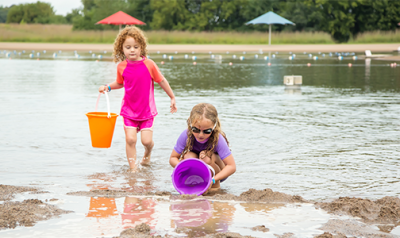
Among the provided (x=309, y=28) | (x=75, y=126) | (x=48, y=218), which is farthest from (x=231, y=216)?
(x=309, y=28)

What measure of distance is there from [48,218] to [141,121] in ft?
6.52

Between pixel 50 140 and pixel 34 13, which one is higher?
pixel 34 13

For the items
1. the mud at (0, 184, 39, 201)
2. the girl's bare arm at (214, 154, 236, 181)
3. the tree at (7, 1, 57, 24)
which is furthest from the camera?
the tree at (7, 1, 57, 24)

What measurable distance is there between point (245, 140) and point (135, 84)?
7.10 feet

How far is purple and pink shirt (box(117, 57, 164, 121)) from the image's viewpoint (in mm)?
5270

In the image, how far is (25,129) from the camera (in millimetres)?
7418

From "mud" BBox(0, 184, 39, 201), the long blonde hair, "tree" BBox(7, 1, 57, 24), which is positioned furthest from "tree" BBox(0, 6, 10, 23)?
the long blonde hair

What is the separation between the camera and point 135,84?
527 cm

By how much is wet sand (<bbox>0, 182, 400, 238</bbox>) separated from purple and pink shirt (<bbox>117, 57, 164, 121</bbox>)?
1.15m

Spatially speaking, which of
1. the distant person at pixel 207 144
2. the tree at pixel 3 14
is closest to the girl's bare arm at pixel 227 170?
the distant person at pixel 207 144

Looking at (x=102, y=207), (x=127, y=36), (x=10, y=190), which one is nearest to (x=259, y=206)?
(x=102, y=207)

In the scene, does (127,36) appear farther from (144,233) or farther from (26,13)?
(26,13)

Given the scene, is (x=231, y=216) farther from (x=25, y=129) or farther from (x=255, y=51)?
(x=255, y=51)

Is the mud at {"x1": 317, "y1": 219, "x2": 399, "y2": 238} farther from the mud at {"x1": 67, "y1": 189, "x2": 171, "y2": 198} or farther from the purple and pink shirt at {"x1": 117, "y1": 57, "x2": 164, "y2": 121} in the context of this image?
the purple and pink shirt at {"x1": 117, "y1": 57, "x2": 164, "y2": 121}
